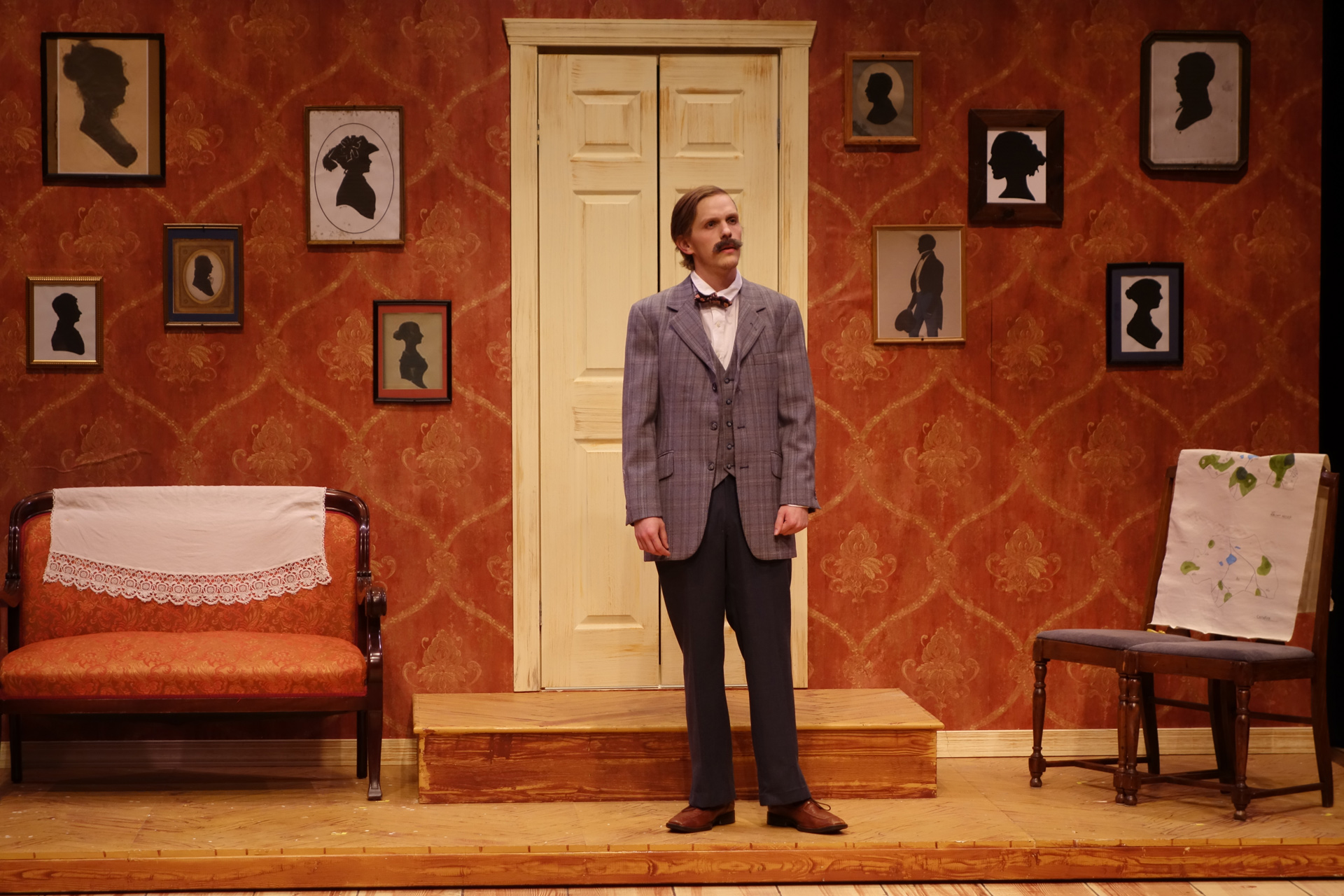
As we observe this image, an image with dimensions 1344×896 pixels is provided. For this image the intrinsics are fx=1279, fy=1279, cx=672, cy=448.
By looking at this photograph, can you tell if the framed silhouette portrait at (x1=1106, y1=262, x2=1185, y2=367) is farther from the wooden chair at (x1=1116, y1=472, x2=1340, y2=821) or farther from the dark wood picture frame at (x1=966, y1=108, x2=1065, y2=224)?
the wooden chair at (x1=1116, y1=472, x2=1340, y2=821)

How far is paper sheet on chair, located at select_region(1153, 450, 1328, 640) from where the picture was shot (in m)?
4.00

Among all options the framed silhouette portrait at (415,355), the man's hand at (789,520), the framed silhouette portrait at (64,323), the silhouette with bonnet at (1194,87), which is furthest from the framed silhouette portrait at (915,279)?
the framed silhouette portrait at (64,323)

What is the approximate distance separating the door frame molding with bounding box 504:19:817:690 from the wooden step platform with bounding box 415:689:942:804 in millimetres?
664

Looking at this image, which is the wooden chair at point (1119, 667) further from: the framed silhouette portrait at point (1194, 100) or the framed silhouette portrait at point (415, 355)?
the framed silhouette portrait at point (415, 355)

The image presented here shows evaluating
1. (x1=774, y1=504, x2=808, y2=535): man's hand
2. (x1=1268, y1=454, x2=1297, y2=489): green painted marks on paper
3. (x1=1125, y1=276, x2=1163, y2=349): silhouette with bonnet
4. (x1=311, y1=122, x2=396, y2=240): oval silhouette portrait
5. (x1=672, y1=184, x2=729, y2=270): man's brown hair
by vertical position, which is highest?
(x1=311, y1=122, x2=396, y2=240): oval silhouette portrait

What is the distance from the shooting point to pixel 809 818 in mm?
3535

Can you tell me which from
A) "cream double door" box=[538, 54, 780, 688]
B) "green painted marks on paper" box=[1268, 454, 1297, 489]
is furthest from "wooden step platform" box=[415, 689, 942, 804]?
"green painted marks on paper" box=[1268, 454, 1297, 489]

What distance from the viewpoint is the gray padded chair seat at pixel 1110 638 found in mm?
3914

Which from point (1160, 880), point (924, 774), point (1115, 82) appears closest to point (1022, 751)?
point (924, 774)

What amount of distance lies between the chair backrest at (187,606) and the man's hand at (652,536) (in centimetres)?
119

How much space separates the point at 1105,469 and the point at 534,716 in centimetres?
225

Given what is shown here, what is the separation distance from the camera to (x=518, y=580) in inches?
180

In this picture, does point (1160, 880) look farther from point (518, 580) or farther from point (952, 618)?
point (518, 580)

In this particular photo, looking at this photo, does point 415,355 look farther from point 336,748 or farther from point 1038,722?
point 1038,722
